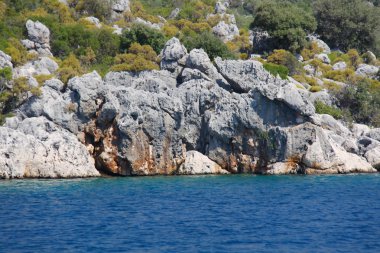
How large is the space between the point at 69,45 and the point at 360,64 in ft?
117

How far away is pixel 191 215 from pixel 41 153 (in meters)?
16.7

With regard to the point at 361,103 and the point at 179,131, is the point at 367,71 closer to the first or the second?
the point at 361,103

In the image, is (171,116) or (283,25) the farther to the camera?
(283,25)

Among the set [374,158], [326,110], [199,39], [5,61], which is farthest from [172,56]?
[374,158]

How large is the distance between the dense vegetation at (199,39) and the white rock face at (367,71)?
0.94 metres

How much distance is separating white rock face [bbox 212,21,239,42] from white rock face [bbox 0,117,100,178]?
39364mm

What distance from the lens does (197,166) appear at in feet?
151

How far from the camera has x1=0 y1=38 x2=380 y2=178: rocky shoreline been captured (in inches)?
1709

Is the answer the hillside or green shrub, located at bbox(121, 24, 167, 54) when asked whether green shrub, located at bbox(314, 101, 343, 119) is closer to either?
the hillside

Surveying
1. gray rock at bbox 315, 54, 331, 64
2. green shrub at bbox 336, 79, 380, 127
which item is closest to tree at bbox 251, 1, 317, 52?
gray rock at bbox 315, 54, 331, 64

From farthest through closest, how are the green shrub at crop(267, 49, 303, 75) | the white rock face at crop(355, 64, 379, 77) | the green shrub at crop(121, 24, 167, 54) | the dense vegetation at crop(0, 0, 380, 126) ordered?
the white rock face at crop(355, 64, 379, 77) < the green shrub at crop(267, 49, 303, 75) < the green shrub at crop(121, 24, 167, 54) < the dense vegetation at crop(0, 0, 380, 126)

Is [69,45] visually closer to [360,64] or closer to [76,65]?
[76,65]

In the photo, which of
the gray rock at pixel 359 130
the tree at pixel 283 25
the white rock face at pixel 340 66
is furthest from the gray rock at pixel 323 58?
the gray rock at pixel 359 130

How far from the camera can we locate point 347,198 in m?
33.6
